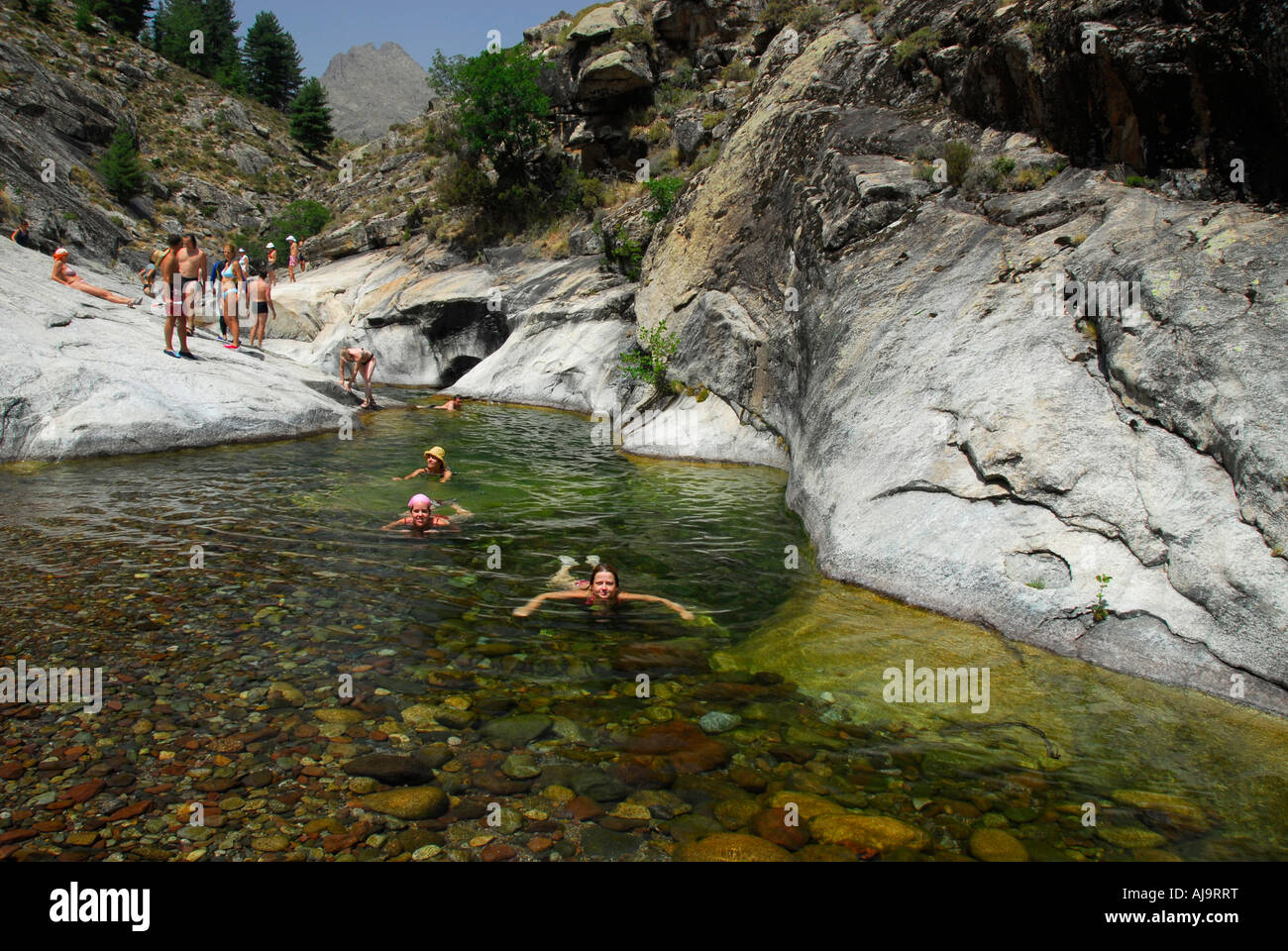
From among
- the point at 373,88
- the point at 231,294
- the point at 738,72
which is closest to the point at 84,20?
the point at 231,294

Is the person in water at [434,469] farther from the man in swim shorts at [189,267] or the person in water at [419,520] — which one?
the man in swim shorts at [189,267]

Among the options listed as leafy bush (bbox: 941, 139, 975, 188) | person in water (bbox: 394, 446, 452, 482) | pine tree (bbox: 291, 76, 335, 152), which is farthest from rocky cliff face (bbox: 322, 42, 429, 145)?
leafy bush (bbox: 941, 139, 975, 188)

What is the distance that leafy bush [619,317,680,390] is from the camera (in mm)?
18078

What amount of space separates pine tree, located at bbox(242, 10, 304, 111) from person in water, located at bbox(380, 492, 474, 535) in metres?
86.0

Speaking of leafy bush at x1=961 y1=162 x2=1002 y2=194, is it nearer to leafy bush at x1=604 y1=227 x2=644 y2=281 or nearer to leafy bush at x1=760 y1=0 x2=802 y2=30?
leafy bush at x1=604 y1=227 x2=644 y2=281

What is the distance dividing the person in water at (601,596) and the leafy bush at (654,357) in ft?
34.6

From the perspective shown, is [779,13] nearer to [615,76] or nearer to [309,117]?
[615,76]

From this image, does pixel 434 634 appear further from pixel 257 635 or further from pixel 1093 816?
pixel 1093 816

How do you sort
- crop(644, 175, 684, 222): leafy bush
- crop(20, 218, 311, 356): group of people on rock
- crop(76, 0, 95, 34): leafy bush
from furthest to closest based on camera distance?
crop(76, 0, 95, 34): leafy bush < crop(644, 175, 684, 222): leafy bush < crop(20, 218, 311, 356): group of people on rock

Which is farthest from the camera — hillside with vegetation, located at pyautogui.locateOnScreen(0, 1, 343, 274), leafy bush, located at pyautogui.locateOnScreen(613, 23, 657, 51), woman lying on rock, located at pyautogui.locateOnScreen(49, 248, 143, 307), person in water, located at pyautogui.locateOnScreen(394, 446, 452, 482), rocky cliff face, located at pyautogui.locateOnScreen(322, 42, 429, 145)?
rocky cliff face, located at pyautogui.locateOnScreen(322, 42, 429, 145)

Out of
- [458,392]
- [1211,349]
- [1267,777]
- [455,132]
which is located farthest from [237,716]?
[455,132]

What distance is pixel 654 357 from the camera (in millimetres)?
18250

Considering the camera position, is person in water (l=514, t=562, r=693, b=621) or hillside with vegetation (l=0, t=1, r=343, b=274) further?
hillside with vegetation (l=0, t=1, r=343, b=274)

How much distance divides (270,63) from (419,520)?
9202 centimetres
